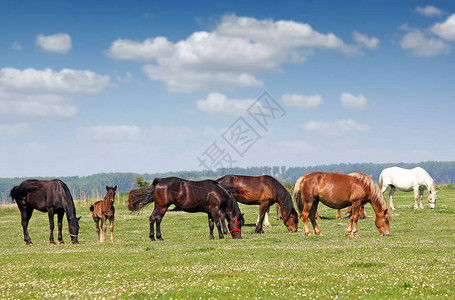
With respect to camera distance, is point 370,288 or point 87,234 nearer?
point 370,288

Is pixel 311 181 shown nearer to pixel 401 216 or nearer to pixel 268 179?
pixel 268 179

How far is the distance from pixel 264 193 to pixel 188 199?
16.9ft

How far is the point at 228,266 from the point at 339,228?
13528 millimetres

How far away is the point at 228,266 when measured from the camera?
527 inches

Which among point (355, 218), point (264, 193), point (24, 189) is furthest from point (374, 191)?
point (24, 189)

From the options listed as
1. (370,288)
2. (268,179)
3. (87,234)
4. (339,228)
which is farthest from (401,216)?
(370,288)

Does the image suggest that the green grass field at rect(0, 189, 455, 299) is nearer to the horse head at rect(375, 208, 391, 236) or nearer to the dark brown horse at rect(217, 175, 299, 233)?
the horse head at rect(375, 208, 391, 236)

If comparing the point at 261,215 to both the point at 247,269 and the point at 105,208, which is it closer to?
the point at 105,208

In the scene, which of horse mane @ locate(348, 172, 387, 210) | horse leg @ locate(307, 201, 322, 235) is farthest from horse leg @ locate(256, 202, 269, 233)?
horse mane @ locate(348, 172, 387, 210)

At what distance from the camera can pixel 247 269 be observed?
12750 millimetres

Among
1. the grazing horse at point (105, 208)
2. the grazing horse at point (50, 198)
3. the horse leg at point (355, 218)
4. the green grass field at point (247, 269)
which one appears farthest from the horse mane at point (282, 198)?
the grazing horse at point (50, 198)

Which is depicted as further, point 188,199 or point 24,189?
point 24,189

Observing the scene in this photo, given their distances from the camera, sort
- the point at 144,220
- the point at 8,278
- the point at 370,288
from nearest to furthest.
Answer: the point at 370,288, the point at 8,278, the point at 144,220

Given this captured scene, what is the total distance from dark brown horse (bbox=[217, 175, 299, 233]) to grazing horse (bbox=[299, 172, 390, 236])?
3078 millimetres
